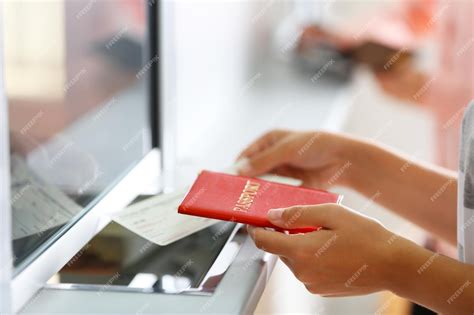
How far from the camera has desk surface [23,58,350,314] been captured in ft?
2.53

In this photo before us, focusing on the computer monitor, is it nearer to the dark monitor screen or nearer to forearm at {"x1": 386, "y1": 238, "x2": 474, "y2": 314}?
the dark monitor screen

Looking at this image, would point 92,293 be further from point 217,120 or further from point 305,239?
point 217,120

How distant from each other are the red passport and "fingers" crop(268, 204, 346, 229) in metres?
0.01

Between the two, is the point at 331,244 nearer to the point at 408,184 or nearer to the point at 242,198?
the point at 242,198

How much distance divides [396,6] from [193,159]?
4.12 ft

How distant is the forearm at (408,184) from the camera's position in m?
1.08

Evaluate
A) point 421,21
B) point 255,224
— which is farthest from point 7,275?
point 421,21

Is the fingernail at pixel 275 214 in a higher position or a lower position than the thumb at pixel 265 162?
higher

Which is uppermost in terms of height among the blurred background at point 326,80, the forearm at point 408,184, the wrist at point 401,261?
the wrist at point 401,261

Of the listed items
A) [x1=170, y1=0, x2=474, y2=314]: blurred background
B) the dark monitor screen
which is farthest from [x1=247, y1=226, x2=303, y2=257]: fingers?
[x1=170, y1=0, x2=474, y2=314]: blurred background

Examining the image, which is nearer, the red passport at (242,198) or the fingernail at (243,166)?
the red passport at (242,198)

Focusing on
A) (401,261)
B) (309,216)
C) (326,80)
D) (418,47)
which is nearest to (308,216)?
(309,216)

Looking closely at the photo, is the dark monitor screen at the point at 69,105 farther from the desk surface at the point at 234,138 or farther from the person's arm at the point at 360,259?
the person's arm at the point at 360,259

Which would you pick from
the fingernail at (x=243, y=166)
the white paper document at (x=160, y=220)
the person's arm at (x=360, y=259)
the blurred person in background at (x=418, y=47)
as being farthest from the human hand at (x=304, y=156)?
the blurred person in background at (x=418, y=47)
